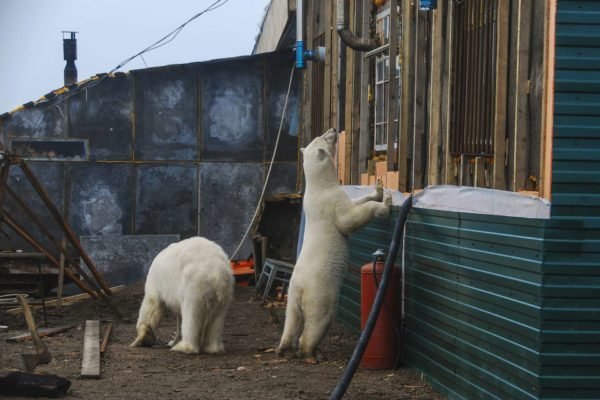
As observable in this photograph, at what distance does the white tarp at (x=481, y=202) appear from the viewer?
247 inches

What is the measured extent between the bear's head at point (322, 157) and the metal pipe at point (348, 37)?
253 cm

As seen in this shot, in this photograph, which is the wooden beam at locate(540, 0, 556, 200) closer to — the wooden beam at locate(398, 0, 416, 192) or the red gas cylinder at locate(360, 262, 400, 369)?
the red gas cylinder at locate(360, 262, 400, 369)

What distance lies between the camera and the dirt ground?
8156mm

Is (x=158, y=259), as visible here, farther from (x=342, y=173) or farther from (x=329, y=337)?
(x=342, y=173)

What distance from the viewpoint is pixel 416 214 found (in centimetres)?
892

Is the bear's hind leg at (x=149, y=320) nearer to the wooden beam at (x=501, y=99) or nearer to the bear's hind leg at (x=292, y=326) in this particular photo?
the bear's hind leg at (x=292, y=326)

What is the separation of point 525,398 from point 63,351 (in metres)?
5.85

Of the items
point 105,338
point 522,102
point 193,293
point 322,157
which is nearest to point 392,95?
point 322,157

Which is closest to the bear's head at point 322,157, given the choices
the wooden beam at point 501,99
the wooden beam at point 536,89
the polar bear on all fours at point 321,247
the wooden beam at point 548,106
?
the polar bear on all fours at point 321,247

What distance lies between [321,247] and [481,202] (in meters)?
2.76

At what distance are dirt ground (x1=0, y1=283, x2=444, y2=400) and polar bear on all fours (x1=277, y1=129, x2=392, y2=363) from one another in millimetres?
335

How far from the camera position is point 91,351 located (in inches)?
404

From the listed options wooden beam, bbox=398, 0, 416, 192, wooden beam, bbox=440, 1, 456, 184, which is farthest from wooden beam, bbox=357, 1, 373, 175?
wooden beam, bbox=440, 1, 456, 184

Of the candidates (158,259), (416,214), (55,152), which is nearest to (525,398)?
(416,214)
